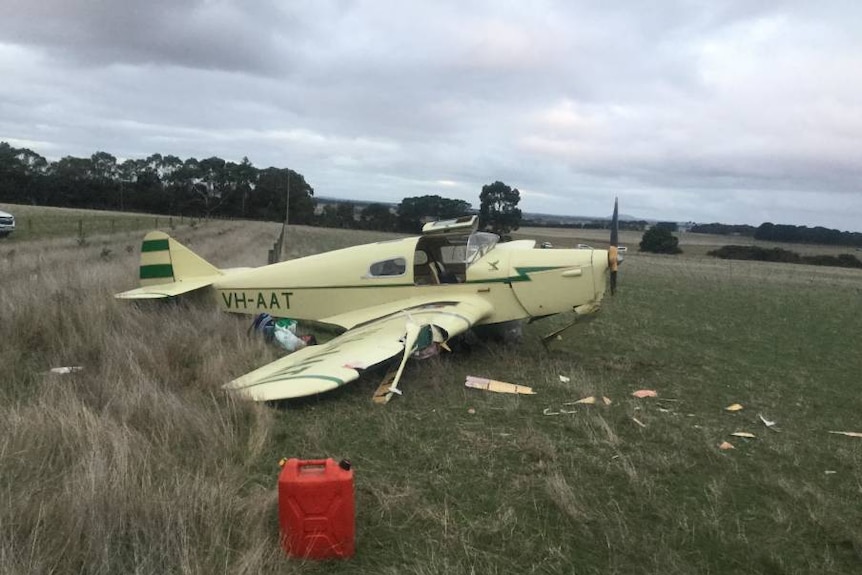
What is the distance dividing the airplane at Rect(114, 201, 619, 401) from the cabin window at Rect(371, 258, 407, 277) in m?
0.02

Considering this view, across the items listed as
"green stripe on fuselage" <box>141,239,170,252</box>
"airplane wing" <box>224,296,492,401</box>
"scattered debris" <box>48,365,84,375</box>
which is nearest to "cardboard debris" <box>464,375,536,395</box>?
"airplane wing" <box>224,296,492,401</box>

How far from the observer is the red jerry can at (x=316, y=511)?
114 inches

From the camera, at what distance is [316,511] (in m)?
2.95

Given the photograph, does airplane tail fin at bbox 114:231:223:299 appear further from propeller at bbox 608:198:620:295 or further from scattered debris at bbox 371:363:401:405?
propeller at bbox 608:198:620:295

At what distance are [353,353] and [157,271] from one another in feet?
18.8

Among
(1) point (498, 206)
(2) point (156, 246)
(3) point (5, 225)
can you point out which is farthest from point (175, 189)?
(2) point (156, 246)

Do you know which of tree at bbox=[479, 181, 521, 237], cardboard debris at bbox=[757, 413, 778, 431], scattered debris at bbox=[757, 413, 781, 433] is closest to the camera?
scattered debris at bbox=[757, 413, 781, 433]

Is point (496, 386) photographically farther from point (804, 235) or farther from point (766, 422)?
point (804, 235)

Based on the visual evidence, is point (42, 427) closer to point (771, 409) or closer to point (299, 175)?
point (771, 409)

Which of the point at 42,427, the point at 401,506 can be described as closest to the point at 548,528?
the point at 401,506

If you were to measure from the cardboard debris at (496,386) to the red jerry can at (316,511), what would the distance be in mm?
3661

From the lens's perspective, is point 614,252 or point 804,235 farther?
point 804,235

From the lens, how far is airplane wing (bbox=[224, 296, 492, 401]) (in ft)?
17.7

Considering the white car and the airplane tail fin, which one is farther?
the white car
